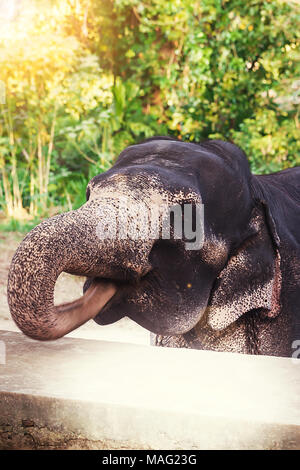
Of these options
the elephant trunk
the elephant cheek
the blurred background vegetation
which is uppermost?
the elephant trunk

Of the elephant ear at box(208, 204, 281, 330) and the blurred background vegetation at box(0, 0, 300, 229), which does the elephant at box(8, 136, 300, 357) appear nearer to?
the elephant ear at box(208, 204, 281, 330)

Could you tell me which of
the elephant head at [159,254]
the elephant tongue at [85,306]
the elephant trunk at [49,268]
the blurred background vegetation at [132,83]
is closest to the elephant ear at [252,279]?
the elephant head at [159,254]

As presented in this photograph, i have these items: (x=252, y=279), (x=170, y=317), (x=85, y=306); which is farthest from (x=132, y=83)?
(x=85, y=306)

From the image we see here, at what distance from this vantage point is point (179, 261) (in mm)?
1810

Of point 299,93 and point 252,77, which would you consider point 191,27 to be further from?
point 299,93

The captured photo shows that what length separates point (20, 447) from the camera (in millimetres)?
1558

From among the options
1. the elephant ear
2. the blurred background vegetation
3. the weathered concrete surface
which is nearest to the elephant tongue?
the weathered concrete surface

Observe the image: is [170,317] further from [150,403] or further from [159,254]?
[150,403]

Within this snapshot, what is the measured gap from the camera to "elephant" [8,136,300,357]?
1505 millimetres

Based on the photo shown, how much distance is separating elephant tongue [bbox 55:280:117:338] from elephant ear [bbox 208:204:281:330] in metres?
0.37

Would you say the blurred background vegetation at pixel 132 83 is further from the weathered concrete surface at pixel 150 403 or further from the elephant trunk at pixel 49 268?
the elephant trunk at pixel 49 268

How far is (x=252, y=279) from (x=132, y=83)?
21.4 ft
